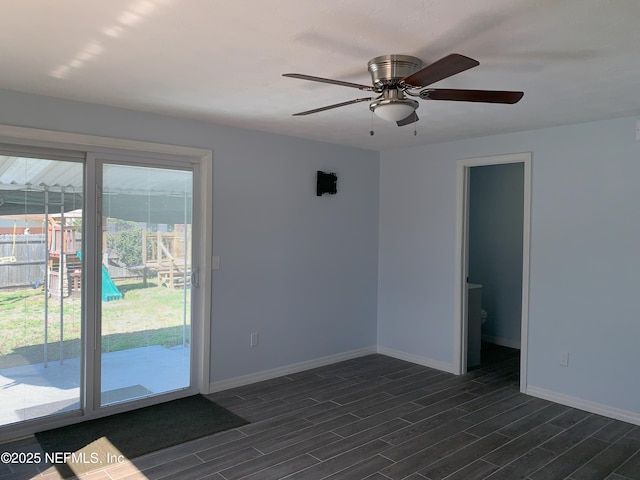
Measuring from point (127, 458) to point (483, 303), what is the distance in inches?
187

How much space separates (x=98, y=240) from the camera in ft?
12.3

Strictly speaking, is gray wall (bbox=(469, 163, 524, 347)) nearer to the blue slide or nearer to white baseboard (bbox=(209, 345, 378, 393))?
white baseboard (bbox=(209, 345, 378, 393))

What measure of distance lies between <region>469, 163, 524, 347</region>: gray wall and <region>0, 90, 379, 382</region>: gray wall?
159cm

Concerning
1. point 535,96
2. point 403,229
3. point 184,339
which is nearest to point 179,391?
point 184,339

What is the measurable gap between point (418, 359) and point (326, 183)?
216 cm

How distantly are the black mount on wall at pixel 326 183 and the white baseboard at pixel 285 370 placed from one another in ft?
5.80

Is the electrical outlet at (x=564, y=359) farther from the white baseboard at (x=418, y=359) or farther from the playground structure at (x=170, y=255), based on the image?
the playground structure at (x=170, y=255)

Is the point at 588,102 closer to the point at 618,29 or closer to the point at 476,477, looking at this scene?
the point at 618,29

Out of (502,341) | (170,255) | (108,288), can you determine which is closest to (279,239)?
(170,255)

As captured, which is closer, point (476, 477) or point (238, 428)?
point (476, 477)

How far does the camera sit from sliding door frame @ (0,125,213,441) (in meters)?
3.44

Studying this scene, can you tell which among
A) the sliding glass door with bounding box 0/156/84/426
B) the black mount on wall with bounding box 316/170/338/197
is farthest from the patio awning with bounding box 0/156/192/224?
the black mount on wall with bounding box 316/170/338/197

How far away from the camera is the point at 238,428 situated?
3.59 meters

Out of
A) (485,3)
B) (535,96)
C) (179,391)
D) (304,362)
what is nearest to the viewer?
(485,3)
